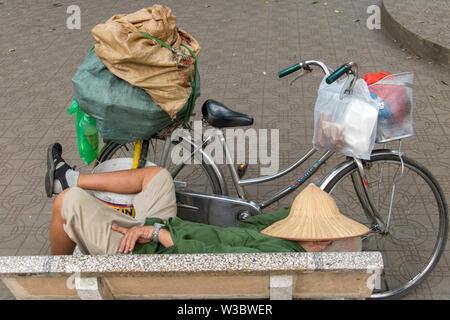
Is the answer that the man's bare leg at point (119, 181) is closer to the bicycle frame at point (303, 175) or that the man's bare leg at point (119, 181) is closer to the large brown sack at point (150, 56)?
the bicycle frame at point (303, 175)

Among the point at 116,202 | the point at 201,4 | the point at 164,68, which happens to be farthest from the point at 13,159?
the point at 201,4

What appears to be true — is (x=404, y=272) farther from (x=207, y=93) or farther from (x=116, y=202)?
(x=207, y=93)

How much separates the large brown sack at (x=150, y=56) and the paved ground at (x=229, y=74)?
131 centimetres

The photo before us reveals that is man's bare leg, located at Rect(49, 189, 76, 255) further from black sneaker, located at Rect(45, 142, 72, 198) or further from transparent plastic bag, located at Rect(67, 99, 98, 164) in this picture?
transparent plastic bag, located at Rect(67, 99, 98, 164)

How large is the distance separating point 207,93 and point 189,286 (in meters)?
3.18

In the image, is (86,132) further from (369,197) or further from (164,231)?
(369,197)

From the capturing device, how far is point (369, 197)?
2543 mm

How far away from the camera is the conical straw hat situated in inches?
82.0

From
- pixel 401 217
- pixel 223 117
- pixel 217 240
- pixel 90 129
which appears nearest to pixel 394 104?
pixel 223 117

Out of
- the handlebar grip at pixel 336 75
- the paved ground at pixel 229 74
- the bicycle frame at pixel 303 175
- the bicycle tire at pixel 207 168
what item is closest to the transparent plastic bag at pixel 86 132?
the bicycle tire at pixel 207 168

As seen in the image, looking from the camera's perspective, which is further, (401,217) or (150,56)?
(401,217)

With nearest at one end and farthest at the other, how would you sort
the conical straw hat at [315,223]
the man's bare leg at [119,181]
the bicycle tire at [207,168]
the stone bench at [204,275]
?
the stone bench at [204,275] < the conical straw hat at [315,223] < the man's bare leg at [119,181] < the bicycle tire at [207,168]

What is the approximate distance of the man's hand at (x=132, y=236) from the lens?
2.26 metres

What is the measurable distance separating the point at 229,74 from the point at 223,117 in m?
2.46
